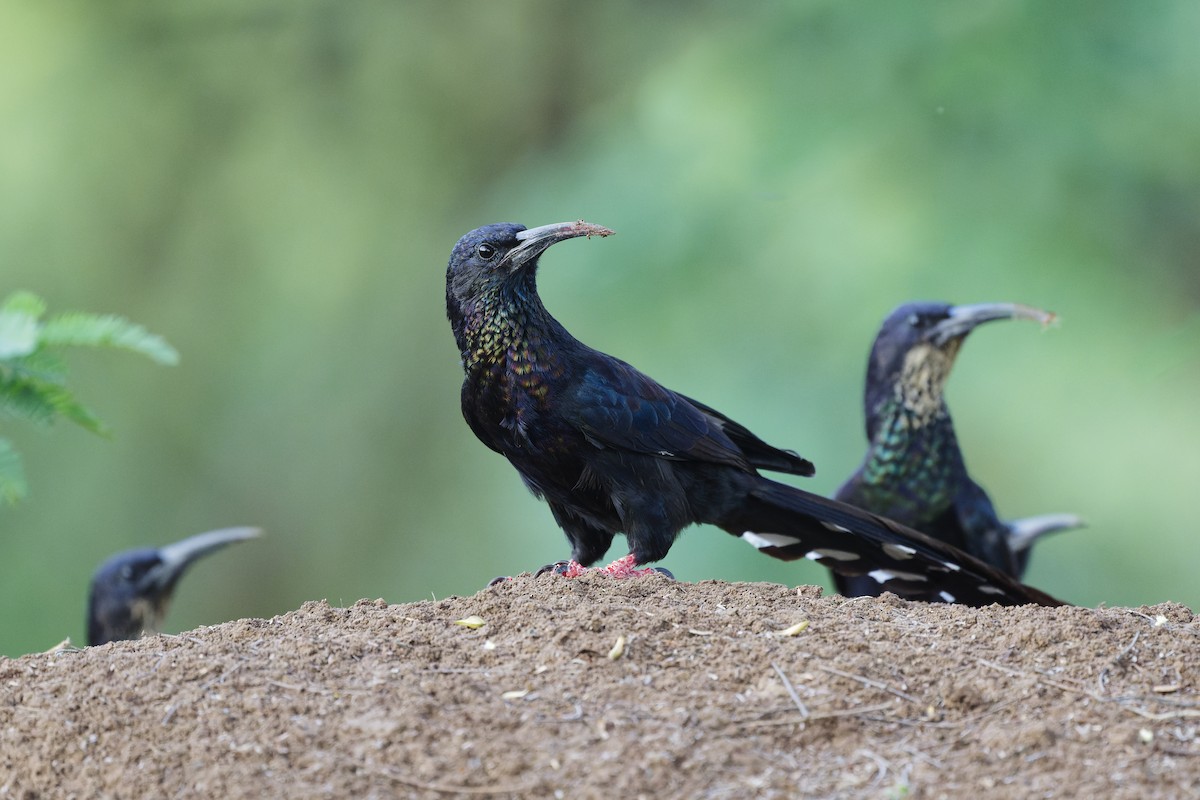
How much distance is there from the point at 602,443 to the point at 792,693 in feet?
5.43

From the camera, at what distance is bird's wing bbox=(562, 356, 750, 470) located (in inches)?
174

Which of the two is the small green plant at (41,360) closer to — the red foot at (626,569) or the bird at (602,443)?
the bird at (602,443)

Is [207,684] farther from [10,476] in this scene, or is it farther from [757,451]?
[757,451]

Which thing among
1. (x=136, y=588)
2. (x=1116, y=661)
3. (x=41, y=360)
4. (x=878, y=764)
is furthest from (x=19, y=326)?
(x=136, y=588)

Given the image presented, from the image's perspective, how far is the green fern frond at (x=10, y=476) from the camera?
144 inches

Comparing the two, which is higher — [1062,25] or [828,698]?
[1062,25]

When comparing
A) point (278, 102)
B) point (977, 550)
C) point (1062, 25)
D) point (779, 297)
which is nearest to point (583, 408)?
point (977, 550)

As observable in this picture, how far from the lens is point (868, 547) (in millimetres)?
4938

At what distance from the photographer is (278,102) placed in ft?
36.2

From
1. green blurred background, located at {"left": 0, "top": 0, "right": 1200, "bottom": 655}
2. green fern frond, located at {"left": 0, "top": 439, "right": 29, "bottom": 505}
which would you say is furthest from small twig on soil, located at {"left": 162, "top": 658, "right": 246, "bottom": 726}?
green blurred background, located at {"left": 0, "top": 0, "right": 1200, "bottom": 655}

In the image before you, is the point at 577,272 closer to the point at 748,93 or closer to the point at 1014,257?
the point at 748,93

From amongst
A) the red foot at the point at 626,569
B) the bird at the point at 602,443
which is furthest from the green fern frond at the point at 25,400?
the red foot at the point at 626,569

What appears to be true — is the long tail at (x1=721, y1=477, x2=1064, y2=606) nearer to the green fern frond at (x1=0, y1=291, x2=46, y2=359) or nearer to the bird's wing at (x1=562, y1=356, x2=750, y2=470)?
the bird's wing at (x1=562, y1=356, x2=750, y2=470)

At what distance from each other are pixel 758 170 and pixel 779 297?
875 millimetres
